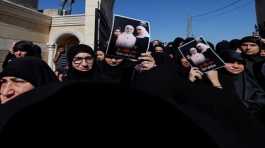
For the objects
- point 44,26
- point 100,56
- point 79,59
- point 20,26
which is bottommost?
point 79,59

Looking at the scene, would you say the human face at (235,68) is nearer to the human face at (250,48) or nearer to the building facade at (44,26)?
the human face at (250,48)

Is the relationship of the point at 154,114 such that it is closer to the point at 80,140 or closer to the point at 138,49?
the point at 80,140

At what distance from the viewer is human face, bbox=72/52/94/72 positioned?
10.9 ft

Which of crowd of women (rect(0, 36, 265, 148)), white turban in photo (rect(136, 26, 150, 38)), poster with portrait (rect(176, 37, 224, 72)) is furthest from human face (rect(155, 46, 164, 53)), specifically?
crowd of women (rect(0, 36, 265, 148))

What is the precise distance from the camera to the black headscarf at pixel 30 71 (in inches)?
78.7

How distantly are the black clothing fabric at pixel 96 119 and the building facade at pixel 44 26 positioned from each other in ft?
31.4

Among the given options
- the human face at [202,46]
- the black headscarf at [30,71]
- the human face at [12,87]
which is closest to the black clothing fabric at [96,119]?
the human face at [12,87]

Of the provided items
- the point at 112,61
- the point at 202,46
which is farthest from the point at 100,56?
the point at 202,46

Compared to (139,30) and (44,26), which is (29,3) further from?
(139,30)

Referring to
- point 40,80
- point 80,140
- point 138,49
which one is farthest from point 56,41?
point 80,140

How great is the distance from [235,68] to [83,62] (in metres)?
1.27

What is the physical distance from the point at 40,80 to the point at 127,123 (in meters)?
1.33

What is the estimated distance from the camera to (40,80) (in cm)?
204

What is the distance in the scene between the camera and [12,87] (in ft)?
6.16
